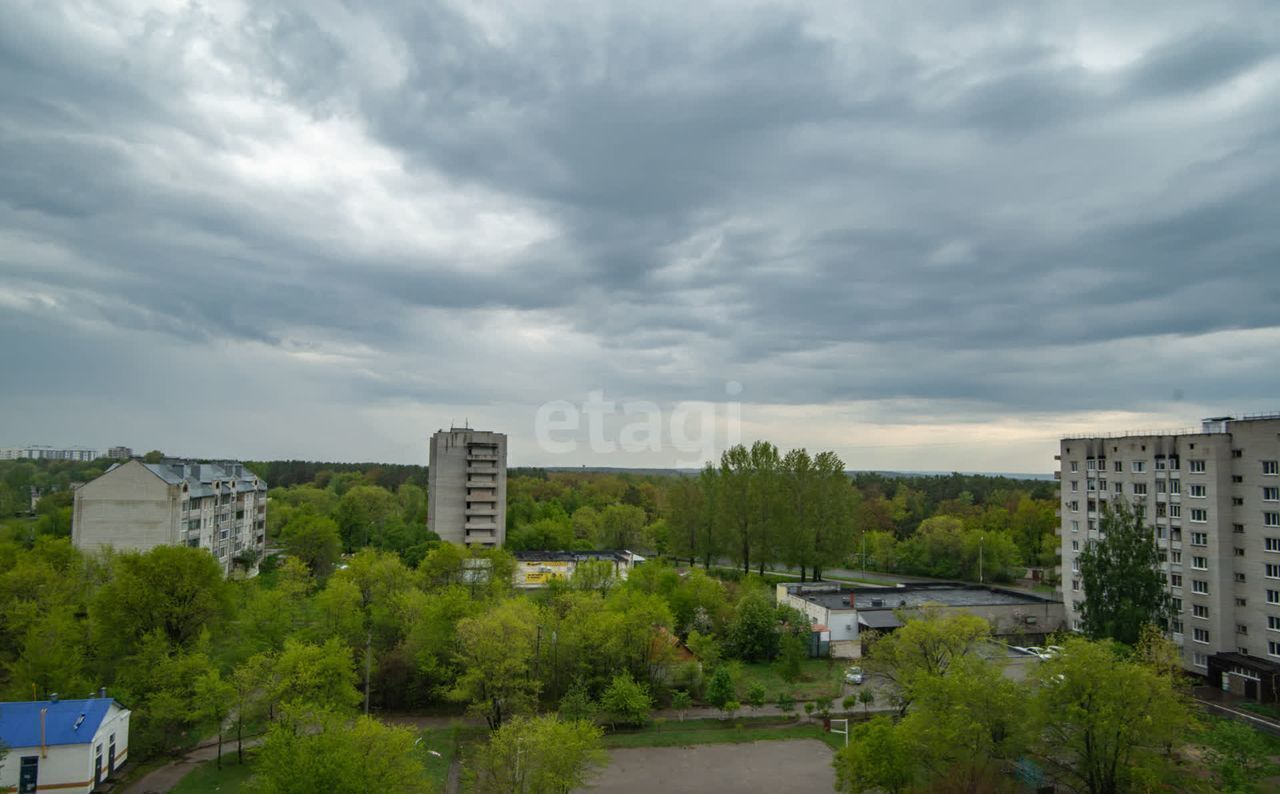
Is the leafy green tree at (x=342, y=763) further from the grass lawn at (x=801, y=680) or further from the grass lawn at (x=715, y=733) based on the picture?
the grass lawn at (x=801, y=680)

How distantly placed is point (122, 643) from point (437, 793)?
56.1ft

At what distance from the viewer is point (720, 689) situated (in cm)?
3111

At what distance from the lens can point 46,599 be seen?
32750mm

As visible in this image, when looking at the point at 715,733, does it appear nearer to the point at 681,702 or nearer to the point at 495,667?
the point at 681,702

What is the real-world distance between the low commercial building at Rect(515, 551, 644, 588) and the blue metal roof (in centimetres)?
3498

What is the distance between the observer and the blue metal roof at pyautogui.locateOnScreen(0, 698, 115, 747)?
72.2 ft

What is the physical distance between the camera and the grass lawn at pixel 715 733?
2819 centimetres

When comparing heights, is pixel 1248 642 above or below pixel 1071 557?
below

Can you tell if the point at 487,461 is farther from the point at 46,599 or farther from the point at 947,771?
the point at 947,771

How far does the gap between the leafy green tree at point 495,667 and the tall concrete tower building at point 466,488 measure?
40.1 m

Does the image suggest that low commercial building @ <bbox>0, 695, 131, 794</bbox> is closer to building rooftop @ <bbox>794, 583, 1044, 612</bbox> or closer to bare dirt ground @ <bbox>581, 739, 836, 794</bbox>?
bare dirt ground @ <bbox>581, 739, 836, 794</bbox>

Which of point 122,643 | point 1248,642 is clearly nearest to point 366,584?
point 122,643

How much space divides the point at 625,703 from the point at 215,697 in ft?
49.3

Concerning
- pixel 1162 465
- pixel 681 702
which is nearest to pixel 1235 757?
pixel 681 702
